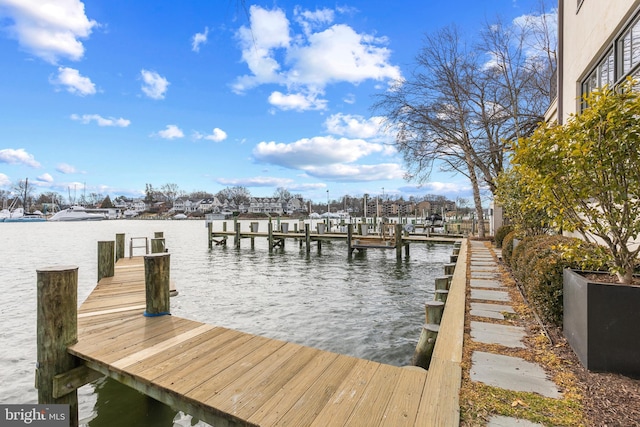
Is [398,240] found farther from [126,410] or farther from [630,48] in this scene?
[126,410]

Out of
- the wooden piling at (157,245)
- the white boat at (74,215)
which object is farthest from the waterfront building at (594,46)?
the white boat at (74,215)

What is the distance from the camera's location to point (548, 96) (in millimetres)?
17047

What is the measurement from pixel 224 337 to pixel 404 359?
311 centimetres

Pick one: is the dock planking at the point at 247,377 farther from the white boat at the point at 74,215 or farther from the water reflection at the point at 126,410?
the white boat at the point at 74,215

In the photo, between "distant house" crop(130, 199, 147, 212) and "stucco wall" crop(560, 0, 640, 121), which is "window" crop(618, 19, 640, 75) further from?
"distant house" crop(130, 199, 147, 212)

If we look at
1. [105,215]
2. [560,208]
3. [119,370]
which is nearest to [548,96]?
[560,208]

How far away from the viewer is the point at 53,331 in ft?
10.8

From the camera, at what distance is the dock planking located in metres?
2.13

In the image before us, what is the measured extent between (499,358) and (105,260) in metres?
8.80

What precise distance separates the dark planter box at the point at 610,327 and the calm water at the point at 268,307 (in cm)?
298

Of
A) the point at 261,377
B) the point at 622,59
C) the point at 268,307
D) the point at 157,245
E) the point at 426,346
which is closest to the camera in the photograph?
the point at 261,377

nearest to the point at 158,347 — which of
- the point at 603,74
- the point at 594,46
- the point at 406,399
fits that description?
the point at 406,399

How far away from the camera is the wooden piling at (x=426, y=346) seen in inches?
145

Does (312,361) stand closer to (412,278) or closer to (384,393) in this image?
(384,393)
